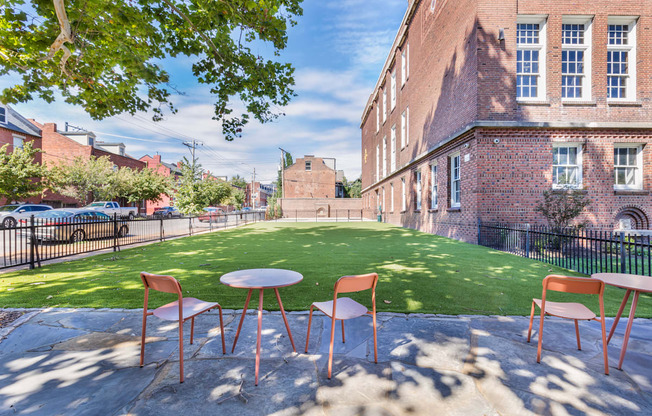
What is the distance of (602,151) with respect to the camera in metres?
11.1

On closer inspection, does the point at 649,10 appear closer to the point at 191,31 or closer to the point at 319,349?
the point at 191,31

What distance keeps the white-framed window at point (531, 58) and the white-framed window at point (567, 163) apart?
221 centimetres

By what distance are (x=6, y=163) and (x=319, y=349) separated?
2993cm

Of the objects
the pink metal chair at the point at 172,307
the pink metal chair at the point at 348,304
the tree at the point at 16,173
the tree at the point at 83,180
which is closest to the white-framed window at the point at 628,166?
the pink metal chair at the point at 348,304

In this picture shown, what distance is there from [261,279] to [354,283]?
3.71 ft

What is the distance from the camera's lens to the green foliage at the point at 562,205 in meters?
9.64

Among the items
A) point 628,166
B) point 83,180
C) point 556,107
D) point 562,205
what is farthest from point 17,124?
point 628,166

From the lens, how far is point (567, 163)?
11328 millimetres

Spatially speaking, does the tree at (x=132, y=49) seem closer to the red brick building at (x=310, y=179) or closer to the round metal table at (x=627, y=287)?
the round metal table at (x=627, y=287)

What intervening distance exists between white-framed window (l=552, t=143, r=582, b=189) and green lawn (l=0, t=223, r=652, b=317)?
14.7 ft

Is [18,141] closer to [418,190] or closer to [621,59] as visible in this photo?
[418,190]

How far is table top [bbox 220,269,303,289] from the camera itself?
2.91 m

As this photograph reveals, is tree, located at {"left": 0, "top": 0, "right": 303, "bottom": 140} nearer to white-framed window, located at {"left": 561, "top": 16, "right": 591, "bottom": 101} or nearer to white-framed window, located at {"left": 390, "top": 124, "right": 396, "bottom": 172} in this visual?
white-framed window, located at {"left": 561, "top": 16, "right": 591, "bottom": 101}

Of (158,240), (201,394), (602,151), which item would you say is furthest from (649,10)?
(158,240)
